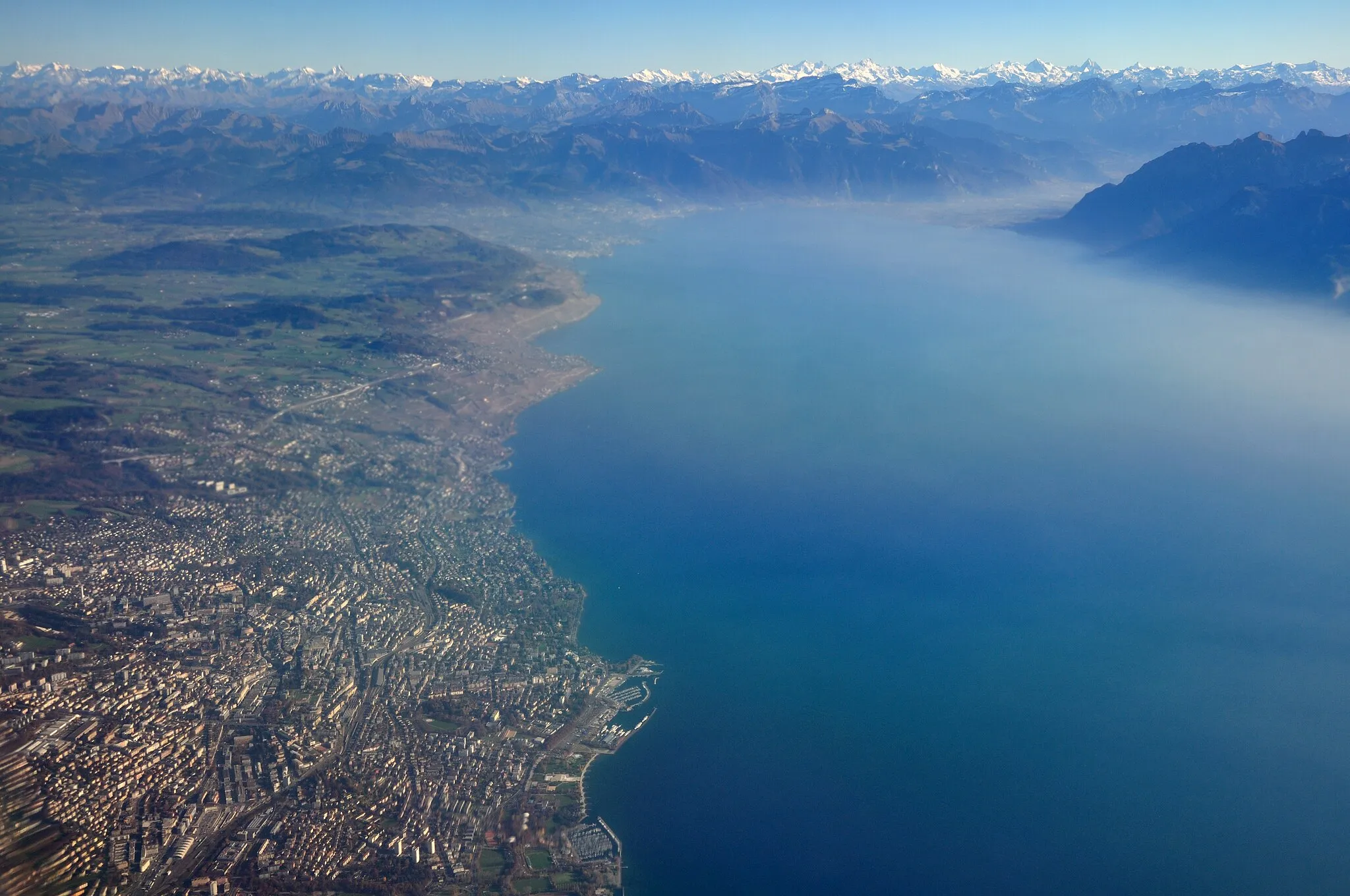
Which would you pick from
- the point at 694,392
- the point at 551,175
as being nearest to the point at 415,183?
the point at 551,175

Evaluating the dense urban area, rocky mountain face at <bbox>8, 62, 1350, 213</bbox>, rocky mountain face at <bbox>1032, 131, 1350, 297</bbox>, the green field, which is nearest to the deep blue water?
the dense urban area

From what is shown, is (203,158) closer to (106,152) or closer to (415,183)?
(106,152)

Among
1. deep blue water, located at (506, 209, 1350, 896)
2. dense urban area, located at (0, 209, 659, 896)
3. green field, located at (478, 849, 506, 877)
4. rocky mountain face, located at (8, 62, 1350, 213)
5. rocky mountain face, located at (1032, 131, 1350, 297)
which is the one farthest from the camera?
rocky mountain face, located at (8, 62, 1350, 213)

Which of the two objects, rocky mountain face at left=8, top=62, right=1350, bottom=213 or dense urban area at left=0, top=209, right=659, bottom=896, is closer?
dense urban area at left=0, top=209, right=659, bottom=896

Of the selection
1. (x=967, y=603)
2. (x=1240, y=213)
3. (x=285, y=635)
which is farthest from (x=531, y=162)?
(x=967, y=603)

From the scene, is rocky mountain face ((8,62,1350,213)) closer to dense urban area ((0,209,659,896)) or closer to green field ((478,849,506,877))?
dense urban area ((0,209,659,896))

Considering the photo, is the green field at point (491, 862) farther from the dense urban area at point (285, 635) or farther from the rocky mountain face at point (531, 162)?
the rocky mountain face at point (531, 162)
